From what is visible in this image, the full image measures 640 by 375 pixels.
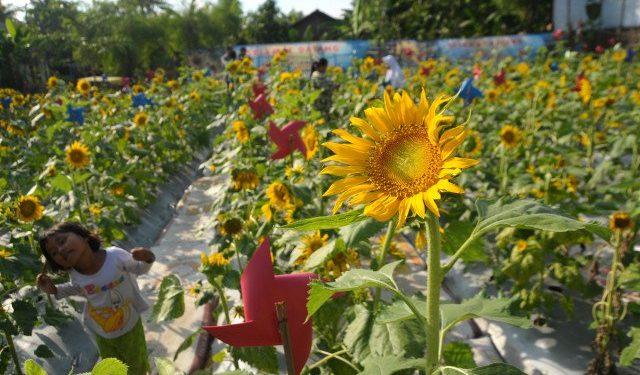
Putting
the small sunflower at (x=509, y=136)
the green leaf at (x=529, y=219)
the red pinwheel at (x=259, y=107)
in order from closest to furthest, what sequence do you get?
the green leaf at (x=529, y=219), the small sunflower at (x=509, y=136), the red pinwheel at (x=259, y=107)

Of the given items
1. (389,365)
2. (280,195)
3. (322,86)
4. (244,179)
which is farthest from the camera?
(322,86)

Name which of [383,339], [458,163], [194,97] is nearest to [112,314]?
[383,339]

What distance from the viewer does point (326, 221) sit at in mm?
850

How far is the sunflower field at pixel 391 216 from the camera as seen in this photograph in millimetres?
924

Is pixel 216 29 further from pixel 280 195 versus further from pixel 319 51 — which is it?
pixel 280 195

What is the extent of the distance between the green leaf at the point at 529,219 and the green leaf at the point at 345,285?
7.7 inches

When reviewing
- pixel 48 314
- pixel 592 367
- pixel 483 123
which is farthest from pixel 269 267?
pixel 483 123

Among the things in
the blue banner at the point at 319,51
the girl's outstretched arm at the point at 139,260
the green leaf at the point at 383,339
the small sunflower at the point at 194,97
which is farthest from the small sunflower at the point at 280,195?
the blue banner at the point at 319,51

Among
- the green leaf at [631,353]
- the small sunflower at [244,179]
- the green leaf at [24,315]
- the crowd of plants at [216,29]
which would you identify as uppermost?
the crowd of plants at [216,29]

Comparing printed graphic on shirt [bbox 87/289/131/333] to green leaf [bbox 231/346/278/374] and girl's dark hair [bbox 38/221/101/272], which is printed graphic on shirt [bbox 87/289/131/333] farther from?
green leaf [bbox 231/346/278/374]

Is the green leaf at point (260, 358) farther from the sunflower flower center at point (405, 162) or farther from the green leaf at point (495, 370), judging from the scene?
the sunflower flower center at point (405, 162)

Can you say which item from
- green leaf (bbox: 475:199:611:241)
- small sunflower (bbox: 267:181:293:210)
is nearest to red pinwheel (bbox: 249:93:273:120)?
small sunflower (bbox: 267:181:293:210)

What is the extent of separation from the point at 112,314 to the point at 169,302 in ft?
1.54

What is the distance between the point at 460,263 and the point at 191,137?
4238 millimetres
